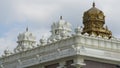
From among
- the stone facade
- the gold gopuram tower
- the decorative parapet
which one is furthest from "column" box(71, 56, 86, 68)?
the gold gopuram tower

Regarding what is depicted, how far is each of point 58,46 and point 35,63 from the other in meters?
3.70

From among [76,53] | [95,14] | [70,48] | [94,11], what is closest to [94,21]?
[95,14]

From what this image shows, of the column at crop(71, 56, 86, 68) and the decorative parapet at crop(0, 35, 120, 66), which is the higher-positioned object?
the decorative parapet at crop(0, 35, 120, 66)

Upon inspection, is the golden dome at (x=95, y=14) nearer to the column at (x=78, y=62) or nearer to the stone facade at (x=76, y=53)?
the stone facade at (x=76, y=53)

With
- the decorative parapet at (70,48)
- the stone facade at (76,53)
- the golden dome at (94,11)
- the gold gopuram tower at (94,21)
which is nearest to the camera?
the stone facade at (76,53)

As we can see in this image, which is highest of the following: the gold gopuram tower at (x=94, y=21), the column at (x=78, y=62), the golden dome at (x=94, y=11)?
the golden dome at (x=94, y=11)

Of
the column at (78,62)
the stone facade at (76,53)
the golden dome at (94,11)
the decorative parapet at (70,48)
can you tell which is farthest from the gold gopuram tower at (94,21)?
the column at (78,62)

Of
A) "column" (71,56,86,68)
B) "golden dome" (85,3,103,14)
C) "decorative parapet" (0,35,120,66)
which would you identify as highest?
"golden dome" (85,3,103,14)

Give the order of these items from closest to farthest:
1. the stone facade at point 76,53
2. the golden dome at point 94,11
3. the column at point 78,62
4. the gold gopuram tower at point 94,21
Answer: the column at point 78,62, the stone facade at point 76,53, the gold gopuram tower at point 94,21, the golden dome at point 94,11

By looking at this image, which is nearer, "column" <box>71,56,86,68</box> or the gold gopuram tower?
"column" <box>71,56,86,68</box>

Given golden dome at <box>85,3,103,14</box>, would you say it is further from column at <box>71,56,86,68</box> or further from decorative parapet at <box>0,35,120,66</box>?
column at <box>71,56,86,68</box>

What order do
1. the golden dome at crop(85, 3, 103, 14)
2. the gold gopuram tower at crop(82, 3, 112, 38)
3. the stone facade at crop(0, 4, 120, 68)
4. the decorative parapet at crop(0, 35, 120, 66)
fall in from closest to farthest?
the stone facade at crop(0, 4, 120, 68), the decorative parapet at crop(0, 35, 120, 66), the gold gopuram tower at crop(82, 3, 112, 38), the golden dome at crop(85, 3, 103, 14)

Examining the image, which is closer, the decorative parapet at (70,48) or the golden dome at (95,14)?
the decorative parapet at (70,48)

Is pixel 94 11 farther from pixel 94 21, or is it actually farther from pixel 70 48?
pixel 70 48
